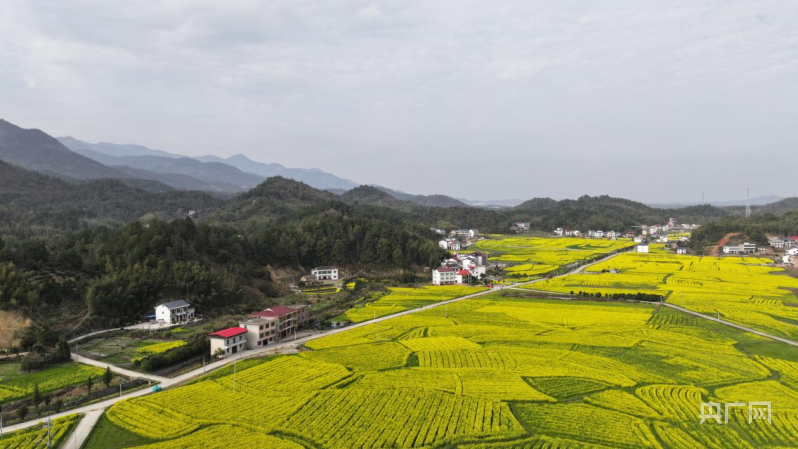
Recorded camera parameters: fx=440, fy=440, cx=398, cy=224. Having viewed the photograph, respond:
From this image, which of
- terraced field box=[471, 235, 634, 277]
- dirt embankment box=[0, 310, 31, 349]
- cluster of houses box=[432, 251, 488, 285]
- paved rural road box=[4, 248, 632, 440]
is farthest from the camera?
terraced field box=[471, 235, 634, 277]

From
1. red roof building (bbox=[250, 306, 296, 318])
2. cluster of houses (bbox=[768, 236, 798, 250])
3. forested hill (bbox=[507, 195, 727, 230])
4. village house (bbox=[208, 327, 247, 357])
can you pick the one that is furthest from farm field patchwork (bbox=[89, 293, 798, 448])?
forested hill (bbox=[507, 195, 727, 230])

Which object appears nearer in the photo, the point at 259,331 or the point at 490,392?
the point at 490,392

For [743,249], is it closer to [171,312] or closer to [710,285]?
[710,285]

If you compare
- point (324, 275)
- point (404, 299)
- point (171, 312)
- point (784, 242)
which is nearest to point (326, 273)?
point (324, 275)

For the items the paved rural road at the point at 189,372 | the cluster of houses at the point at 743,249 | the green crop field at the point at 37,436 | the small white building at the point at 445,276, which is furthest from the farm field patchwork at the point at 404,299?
the cluster of houses at the point at 743,249

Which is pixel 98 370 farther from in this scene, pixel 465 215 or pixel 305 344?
pixel 465 215

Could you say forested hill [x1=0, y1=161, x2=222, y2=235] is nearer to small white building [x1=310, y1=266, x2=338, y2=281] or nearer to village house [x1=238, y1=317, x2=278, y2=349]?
small white building [x1=310, y1=266, x2=338, y2=281]
